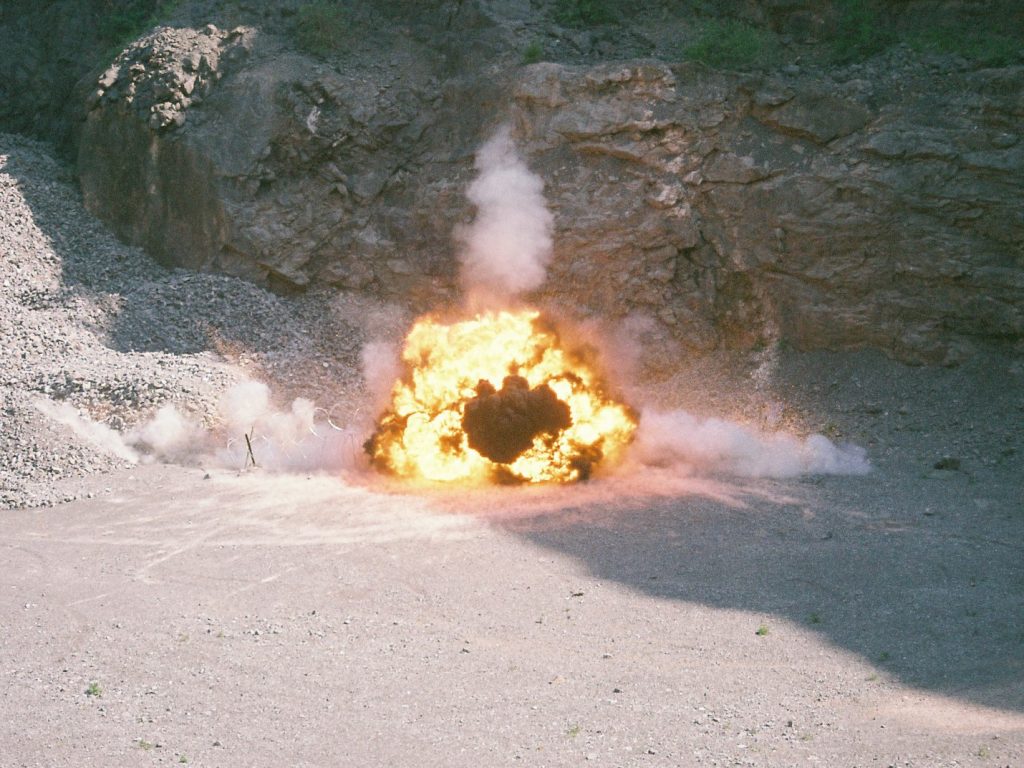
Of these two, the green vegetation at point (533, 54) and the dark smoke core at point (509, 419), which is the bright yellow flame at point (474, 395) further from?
the green vegetation at point (533, 54)

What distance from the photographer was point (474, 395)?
18250 mm

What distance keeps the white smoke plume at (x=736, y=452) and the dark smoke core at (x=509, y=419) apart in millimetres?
1660

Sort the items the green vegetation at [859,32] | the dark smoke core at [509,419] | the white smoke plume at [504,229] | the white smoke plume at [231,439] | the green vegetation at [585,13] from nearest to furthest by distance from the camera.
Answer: the dark smoke core at [509,419]
the white smoke plume at [231,439]
the green vegetation at [859,32]
the white smoke plume at [504,229]
the green vegetation at [585,13]

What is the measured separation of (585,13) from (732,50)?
341cm

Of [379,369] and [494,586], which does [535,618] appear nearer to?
[494,586]

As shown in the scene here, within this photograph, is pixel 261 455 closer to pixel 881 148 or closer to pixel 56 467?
pixel 56 467

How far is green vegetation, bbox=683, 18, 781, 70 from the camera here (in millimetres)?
22234

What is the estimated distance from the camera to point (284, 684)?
35.9 ft

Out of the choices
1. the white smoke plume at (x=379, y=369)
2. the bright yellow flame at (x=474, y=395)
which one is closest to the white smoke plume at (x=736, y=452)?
the bright yellow flame at (x=474, y=395)

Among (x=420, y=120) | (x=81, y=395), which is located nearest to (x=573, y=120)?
(x=420, y=120)

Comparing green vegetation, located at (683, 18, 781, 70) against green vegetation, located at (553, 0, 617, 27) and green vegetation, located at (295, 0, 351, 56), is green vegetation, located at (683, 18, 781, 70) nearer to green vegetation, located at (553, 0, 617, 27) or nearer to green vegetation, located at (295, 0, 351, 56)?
green vegetation, located at (553, 0, 617, 27)

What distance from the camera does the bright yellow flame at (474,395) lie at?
1789 cm

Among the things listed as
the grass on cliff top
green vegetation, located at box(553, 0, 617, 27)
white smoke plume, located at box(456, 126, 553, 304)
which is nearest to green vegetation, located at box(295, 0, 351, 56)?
white smoke plume, located at box(456, 126, 553, 304)

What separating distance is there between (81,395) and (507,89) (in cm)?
967
